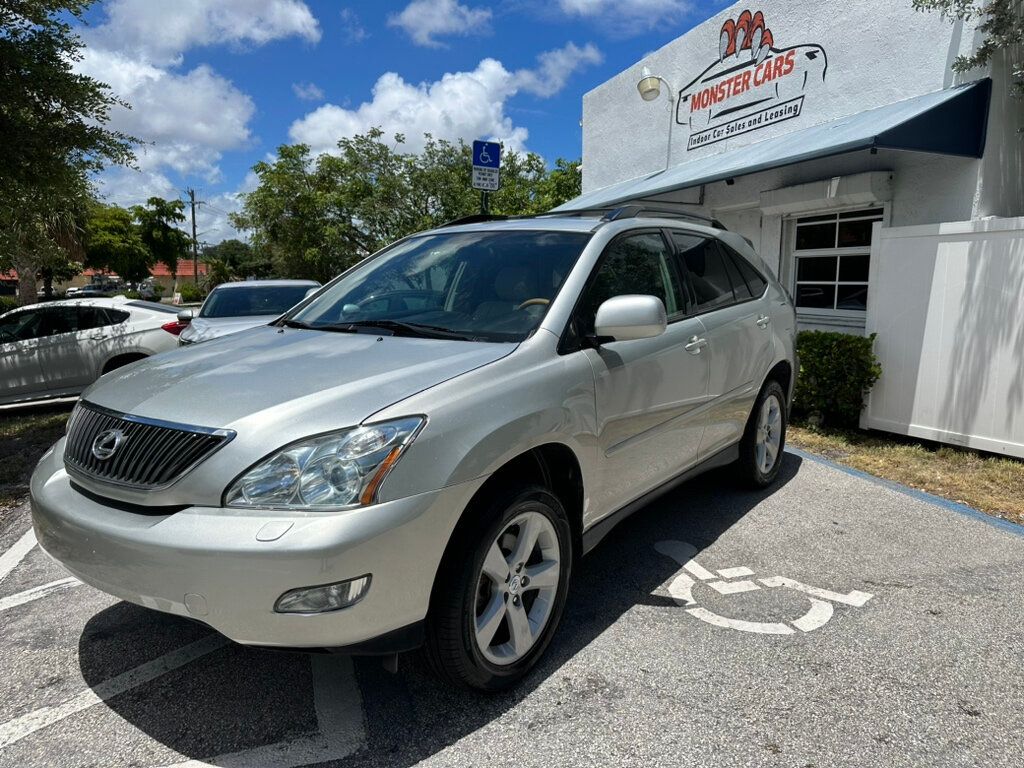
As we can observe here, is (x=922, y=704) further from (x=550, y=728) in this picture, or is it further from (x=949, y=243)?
(x=949, y=243)

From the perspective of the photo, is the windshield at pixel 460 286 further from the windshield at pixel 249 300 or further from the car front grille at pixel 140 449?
the windshield at pixel 249 300

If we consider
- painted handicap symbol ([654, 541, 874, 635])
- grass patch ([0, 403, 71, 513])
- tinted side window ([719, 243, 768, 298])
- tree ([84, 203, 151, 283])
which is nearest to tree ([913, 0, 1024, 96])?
tinted side window ([719, 243, 768, 298])

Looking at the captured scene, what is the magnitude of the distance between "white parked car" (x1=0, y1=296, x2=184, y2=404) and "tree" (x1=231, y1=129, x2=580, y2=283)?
43.0 ft

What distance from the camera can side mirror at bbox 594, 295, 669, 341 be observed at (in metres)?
2.85

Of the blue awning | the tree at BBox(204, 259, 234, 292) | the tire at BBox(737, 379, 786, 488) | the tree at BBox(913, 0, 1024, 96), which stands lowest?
the tree at BBox(204, 259, 234, 292)

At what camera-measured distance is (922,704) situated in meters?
2.55

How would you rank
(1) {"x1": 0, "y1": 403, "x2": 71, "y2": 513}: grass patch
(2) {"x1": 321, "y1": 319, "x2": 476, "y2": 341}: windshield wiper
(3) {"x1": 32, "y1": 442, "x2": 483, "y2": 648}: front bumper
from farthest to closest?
(1) {"x1": 0, "y1": 403, "x2": 71, "y2": 513}: grass patch, (2) {"x1": 321, "y1": 319, "x2": 476, "y2": 341}: windshield wiper, (3) {"x1": 32, "y1": 442, "x2": 483, "y2": 648}: front bumper

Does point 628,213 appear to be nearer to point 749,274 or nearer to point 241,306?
point 749,274

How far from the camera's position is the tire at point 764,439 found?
4586 millimetres

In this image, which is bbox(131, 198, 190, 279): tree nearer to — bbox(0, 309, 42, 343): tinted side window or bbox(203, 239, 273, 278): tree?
bbox(203, 239, 273, 278): tree

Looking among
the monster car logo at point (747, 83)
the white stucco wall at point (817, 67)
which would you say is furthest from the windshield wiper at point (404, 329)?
the monster car logo at point (747, 83)

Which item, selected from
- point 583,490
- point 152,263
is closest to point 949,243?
point 583,490

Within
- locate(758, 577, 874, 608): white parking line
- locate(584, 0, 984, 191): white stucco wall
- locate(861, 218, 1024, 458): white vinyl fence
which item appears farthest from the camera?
locate(584, 0, 984, 191): white stucco wall

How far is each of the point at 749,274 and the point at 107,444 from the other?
12.5 feet
